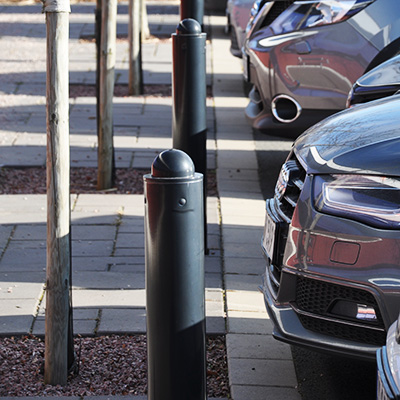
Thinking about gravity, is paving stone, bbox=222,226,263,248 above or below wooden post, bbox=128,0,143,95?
above

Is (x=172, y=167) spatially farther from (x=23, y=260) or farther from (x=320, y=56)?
(x=320, y=56)

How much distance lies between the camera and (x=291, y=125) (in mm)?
6422

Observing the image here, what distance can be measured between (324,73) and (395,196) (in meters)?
3.40

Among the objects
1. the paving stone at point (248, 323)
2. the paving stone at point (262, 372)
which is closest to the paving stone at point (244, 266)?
the paving stone at point (248, 323)

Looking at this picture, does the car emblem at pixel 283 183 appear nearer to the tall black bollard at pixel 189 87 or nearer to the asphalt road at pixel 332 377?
the asphalt road at pixel 332 377

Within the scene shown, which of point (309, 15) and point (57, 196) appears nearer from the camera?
point (57, 196)

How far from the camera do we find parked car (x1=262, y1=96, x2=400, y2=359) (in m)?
3.08

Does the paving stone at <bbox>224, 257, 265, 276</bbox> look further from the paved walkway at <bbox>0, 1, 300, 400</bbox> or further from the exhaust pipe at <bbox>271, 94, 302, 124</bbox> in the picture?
the exhaust pipe at <bbox>271, 94, 302, 124</bbox>

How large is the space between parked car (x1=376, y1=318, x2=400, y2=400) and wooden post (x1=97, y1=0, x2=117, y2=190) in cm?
434

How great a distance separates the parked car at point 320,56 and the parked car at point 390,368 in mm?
4063

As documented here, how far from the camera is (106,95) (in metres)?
6.54

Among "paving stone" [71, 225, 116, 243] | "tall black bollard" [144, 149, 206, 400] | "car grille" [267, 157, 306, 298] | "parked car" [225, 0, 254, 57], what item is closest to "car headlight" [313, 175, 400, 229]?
"car grille" [267, 157, 306, 298]

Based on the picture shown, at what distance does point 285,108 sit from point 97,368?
10.6 feet

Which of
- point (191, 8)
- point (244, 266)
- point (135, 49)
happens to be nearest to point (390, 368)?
point (244, 266)
